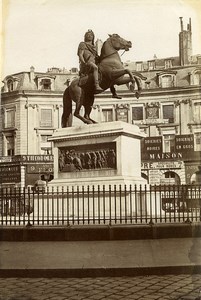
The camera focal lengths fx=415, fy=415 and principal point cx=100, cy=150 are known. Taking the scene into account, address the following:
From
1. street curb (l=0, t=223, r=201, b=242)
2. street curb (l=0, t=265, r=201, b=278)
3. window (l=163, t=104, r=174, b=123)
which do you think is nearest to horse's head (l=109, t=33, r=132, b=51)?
street curb (l=0, t=223, r=201, b=242)

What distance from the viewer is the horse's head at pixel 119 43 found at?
7831mm

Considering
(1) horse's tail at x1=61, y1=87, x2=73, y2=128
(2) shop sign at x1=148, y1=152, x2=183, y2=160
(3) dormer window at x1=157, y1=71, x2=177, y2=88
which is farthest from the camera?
(3) dormer window at x1=157, y1=71, x2=177, y2=88

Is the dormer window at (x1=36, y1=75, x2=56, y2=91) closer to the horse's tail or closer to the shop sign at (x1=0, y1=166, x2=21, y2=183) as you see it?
the horse's tail

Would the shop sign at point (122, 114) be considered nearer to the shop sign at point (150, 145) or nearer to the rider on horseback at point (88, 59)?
the shop sign at point (150, 145)

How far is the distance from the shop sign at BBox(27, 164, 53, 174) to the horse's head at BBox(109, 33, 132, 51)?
3609mm

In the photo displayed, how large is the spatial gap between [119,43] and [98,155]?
2292mm

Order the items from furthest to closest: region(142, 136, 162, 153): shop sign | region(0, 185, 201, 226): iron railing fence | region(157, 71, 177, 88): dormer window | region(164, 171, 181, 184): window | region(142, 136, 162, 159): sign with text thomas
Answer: region(157, 71, 177, 88): dormer window < region(164, 171, 181, 184): window < region(142, 136, 162, 153): shop sign < region(142, 136, 162, 159): sign with text thomas < region(0, 185, 201, 226): iron railing fence

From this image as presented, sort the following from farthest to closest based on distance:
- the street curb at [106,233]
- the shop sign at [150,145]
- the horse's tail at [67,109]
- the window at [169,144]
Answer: the shop sign at [150,145], the window at [169,144], the horse's tail at [67,109], the street curb at [106,233]

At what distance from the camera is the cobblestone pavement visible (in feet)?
13.1

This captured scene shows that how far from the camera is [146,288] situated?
4.23m

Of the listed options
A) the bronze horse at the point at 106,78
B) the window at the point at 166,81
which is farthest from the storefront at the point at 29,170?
the window at the point at 166,81

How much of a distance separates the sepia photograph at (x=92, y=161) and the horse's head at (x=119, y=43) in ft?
0.09

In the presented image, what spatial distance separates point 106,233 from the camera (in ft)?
22.1

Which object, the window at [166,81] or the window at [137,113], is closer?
the window at [137,113]
